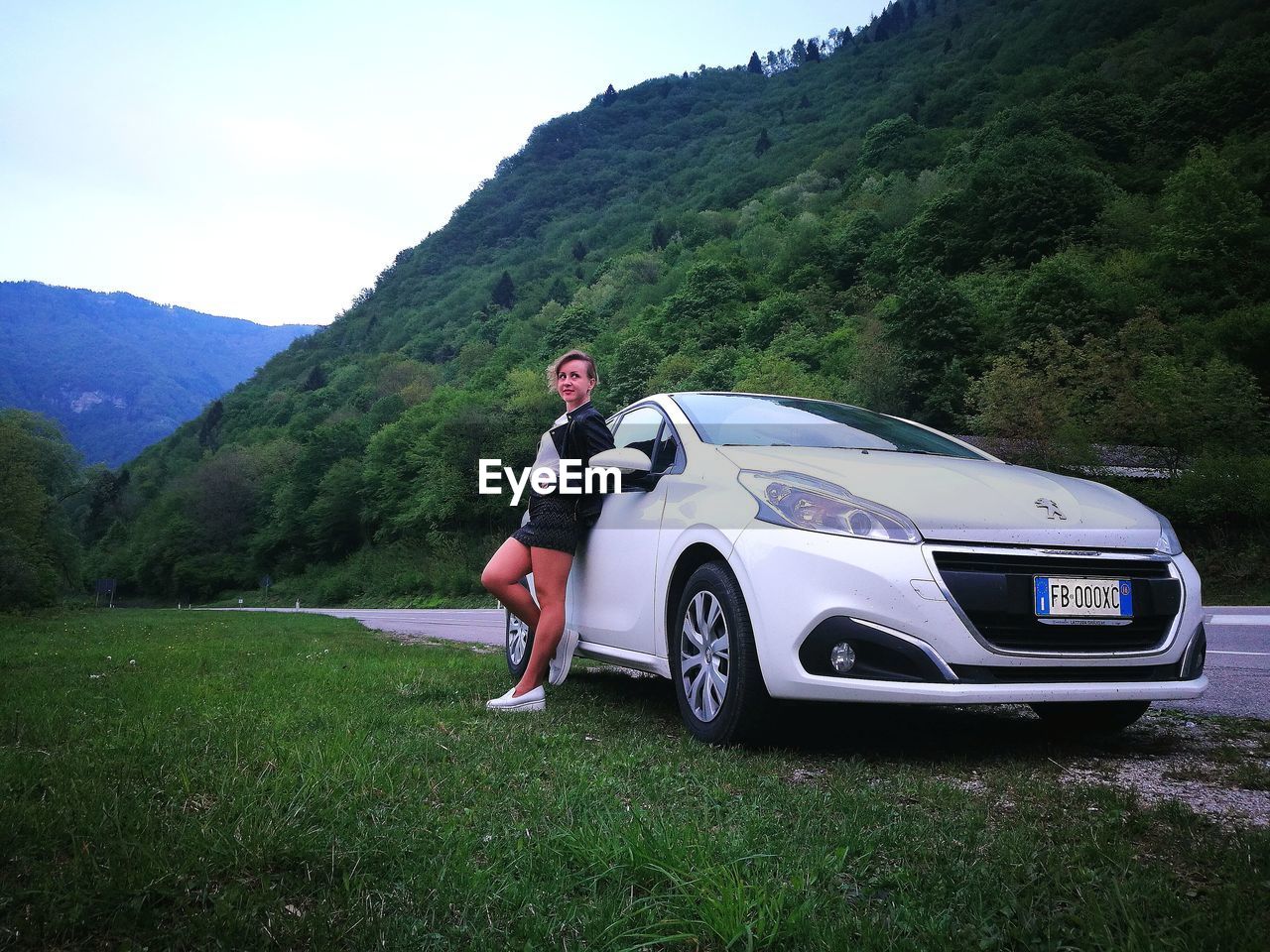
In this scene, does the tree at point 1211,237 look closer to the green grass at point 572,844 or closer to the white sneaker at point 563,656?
the white sneaker at point 563,656

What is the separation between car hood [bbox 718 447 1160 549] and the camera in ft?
11.4

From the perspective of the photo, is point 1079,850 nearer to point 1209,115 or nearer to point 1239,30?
point 1209,115

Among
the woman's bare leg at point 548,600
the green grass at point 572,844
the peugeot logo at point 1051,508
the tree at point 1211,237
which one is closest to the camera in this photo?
the green grass at point 572,844

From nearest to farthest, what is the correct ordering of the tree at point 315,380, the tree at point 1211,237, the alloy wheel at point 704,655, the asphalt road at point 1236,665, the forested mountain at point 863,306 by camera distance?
the alloy wheel at point 704,655, the asphalt road at point 1236,665, the forested mountain at point 863,306, the tree at point 1211,237, the tree at point 315,380

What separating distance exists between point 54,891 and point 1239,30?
84.5 m

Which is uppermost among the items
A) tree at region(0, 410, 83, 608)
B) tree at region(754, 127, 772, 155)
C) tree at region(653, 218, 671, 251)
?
tree at region(754, 127, 772, 155)

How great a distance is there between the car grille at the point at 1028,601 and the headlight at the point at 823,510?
207 millimetres

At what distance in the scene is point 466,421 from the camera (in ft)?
190

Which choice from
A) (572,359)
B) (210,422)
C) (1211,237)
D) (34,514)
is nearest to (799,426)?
(572,359)

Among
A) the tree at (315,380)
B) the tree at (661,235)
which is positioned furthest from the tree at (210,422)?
the tree at (661,235)

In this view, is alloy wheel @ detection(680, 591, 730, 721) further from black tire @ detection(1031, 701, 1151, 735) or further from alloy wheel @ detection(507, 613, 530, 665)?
alloy wheel @ detection(507, 613, 530, 665)

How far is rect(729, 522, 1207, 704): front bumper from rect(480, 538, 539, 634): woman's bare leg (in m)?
1.78

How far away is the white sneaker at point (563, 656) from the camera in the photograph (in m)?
4.96

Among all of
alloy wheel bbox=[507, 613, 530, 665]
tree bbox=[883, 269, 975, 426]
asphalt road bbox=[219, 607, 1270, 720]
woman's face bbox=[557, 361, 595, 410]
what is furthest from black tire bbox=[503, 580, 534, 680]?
tree bbox=[883, 269, 975, 426]
